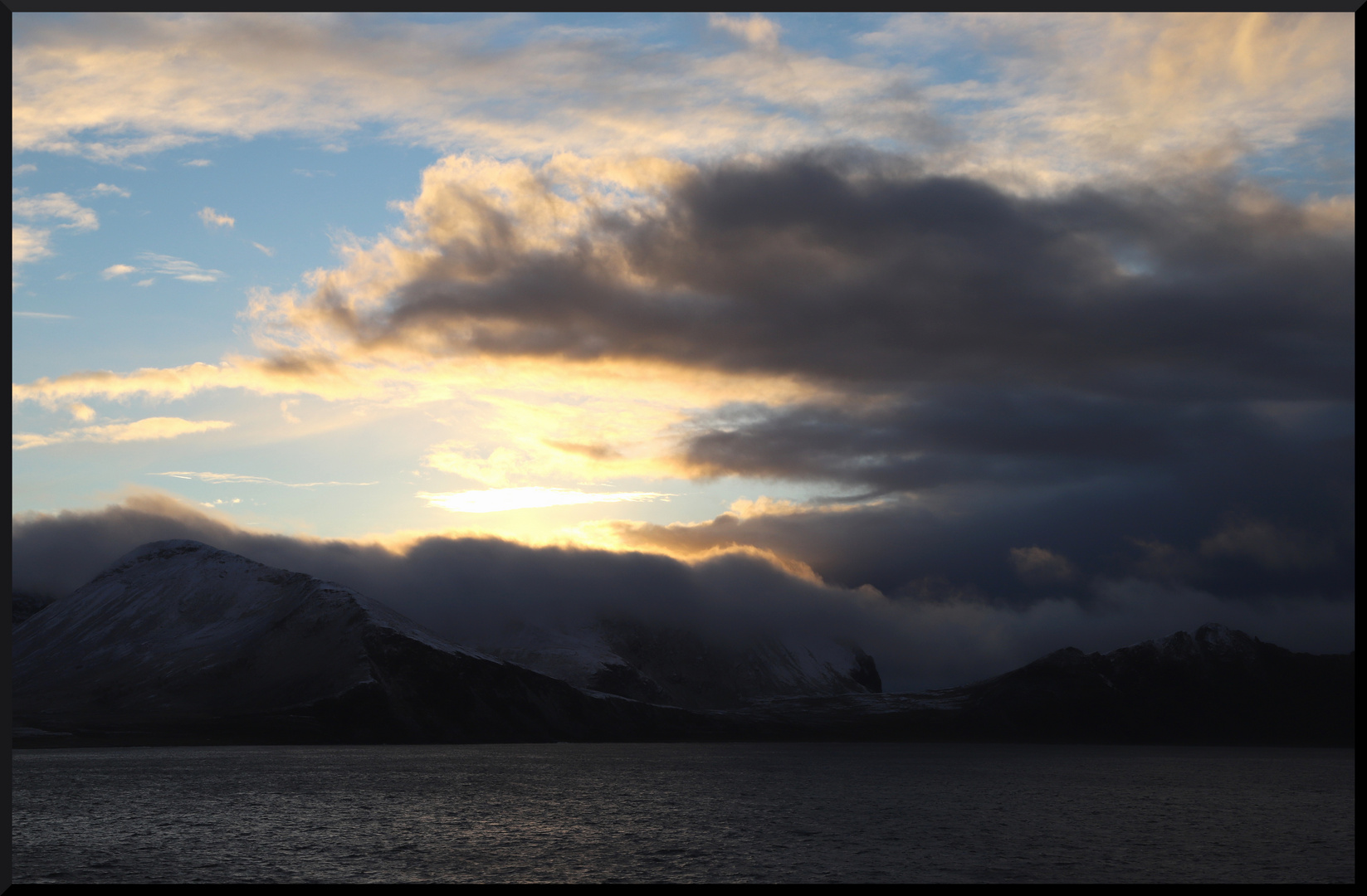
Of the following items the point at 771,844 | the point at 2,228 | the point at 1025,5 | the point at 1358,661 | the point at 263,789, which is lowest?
the point at 263,789

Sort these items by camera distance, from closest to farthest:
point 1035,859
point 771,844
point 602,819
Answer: point 1035,859 → point 771,844 → point 602,819

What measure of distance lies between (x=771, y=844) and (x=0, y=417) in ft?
338

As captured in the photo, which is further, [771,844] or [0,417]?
[771,844]

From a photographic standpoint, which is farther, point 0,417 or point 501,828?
point 501,828

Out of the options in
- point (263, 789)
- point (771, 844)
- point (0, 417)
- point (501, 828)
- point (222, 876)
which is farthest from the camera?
point (263, 789)

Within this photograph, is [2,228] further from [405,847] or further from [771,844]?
[771,844]

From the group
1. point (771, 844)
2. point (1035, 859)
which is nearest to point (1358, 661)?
point (1035, 859)

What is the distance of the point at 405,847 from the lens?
109 metres

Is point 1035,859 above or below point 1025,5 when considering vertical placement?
below

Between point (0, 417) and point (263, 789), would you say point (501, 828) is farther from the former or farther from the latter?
point (0, 417)

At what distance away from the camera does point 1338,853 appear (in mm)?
118500

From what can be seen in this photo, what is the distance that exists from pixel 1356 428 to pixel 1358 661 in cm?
714
